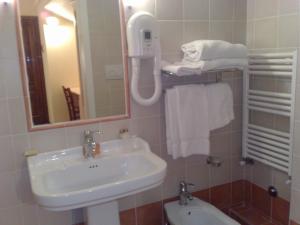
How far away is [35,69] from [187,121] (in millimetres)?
896

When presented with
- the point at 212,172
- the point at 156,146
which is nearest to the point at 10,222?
the point at 156,146

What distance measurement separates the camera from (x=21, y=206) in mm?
1536

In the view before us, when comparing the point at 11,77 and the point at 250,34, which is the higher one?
the point at 250,34

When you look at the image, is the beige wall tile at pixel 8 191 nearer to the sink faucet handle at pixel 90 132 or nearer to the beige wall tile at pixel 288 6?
the sink faucet handle at pixel 90 132

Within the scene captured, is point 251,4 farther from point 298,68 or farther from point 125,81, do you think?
point 125,81

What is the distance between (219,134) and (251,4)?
A: 0.91 metres

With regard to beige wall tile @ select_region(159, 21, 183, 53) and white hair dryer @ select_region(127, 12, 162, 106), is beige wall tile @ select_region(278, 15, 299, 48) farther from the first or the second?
white hair dryer @ select_region(127, 12, 162, 106)

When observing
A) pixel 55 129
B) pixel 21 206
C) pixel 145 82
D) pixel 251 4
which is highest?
pixel 251 4

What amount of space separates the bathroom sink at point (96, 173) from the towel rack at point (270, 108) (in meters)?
0.83

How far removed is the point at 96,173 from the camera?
1533mm

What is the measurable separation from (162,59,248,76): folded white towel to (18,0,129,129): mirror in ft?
0.96

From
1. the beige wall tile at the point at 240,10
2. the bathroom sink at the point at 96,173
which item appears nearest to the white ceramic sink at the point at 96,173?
the bathroom sink at the point at 96,173

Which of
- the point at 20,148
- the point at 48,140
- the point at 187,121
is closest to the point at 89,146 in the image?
the point at 48,140

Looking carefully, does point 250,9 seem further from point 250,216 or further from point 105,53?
point 250,216
